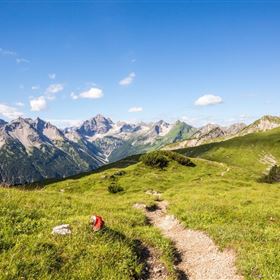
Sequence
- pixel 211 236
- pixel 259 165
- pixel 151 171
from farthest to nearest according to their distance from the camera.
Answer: pixel 259 165 → pixel 151 171 → pixel 211 236

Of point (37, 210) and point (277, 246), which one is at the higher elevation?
point (37, 210)

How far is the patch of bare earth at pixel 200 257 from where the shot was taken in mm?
15109

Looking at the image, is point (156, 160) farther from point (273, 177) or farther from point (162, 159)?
point (273, 177)

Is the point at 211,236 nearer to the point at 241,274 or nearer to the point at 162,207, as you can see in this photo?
the point at 241,274

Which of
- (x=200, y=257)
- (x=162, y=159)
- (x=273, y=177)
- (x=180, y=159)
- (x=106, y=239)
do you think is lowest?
(x=273, y=177)

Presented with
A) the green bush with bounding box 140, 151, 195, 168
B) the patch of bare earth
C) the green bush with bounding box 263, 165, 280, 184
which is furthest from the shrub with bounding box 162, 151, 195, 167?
the patch of bare earth

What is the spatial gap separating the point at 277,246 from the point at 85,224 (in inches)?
389

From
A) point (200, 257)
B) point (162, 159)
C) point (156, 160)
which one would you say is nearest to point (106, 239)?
point (200, 257)

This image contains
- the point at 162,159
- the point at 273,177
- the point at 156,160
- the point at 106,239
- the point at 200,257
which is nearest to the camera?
the point at 106,239

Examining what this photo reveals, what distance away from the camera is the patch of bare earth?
15109 millimetres

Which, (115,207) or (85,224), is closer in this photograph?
(85,224)

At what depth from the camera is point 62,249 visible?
44.2ft

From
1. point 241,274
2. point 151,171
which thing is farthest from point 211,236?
point 151,171

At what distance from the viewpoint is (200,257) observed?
57.2 feet
